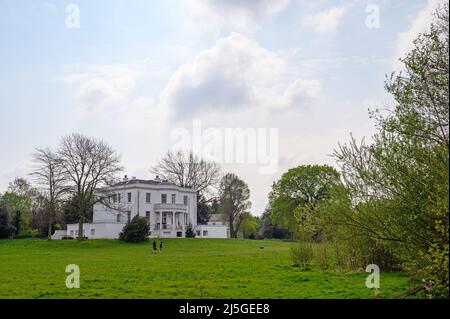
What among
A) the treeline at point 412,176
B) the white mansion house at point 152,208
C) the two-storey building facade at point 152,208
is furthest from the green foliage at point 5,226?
the treeline at point 412,176

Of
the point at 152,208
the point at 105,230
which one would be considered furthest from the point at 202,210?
the point at 105,230

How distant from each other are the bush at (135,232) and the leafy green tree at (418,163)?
4985 centimetres

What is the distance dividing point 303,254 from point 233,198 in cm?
6615

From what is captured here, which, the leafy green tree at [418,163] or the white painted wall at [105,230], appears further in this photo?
the white painted wall at [105,230]

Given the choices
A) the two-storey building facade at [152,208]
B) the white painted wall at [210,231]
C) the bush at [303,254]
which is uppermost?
the two-storey building facade at [152,208]

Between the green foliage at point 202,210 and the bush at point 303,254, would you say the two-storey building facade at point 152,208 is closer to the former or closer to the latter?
the green foliage at point 202,210

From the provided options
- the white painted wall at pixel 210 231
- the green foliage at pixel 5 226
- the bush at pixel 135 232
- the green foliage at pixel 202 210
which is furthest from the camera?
the green foliage at pixel 202 210

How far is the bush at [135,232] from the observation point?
64150 millimetres

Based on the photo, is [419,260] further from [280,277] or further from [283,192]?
[283,192]

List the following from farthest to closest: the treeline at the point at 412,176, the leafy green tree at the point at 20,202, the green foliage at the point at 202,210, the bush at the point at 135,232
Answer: the green foliage at the point at 202,210
the leafy green tree at the point at 20,202
the bush at the point at 135,232
the treeline at the point at 412,176

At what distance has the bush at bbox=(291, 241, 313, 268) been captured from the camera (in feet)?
92.1

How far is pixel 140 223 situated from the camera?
64750mm

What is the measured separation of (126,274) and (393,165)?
47.6 ft
